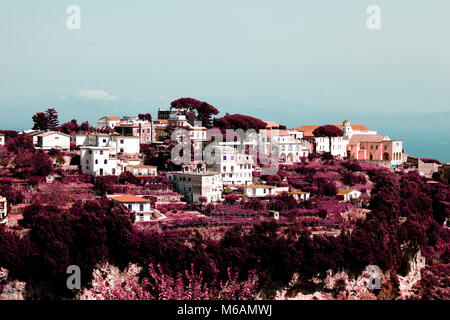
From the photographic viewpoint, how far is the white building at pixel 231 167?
4350cm

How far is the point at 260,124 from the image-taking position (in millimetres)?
58000

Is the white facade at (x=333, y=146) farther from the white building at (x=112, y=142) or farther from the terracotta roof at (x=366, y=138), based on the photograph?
the white building at (x=112, y=142)

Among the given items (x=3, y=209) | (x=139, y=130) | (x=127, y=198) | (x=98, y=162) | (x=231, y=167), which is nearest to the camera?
(x=3, y=209)

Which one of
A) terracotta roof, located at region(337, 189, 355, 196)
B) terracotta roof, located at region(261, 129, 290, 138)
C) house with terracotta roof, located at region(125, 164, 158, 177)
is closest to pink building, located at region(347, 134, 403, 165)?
terracotta roof, located at region(261, 129, 290, 138)

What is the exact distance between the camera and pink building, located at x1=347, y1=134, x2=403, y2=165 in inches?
2370

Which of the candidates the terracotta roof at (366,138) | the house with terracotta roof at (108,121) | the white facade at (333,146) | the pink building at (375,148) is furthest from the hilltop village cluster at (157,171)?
the terracotta roof at (366,138)

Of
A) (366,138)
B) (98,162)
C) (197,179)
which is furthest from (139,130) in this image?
(366,138)

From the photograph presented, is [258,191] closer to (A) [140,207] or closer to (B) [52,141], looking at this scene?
(A) [140,207]

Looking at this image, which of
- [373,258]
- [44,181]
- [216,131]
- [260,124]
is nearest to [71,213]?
[44,181]

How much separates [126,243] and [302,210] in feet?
41.6

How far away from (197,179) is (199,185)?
1.55ft

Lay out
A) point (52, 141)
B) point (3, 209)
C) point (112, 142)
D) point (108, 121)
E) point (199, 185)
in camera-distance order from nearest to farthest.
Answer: point (3, 209) < point (199, 185) < point (52, 141) < point (112, 142) < point (108, 121)

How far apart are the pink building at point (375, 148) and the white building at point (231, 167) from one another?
21477 millimetres

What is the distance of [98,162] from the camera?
41062mm
